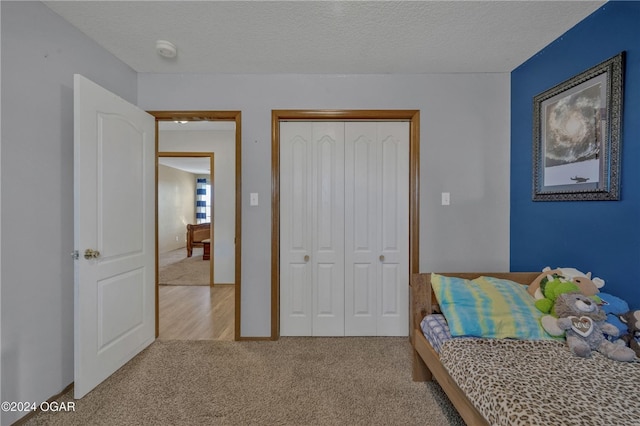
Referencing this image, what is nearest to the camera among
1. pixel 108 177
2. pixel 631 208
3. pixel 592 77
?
pixel 631 208

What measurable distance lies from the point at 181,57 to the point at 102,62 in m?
0.58

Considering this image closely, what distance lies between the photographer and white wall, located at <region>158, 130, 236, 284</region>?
446 centimetres

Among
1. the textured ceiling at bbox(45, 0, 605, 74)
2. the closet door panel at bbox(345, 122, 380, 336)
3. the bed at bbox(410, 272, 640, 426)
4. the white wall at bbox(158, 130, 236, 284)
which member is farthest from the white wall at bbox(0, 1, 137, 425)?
the white wall at bbox(158, 130, 236, 284)

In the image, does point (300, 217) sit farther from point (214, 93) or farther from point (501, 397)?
point (501, 397)

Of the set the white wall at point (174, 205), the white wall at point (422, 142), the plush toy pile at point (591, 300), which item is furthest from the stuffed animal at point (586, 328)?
the white wall at point (174, 205)

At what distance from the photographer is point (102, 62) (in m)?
2.17

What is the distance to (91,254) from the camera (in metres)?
1.84

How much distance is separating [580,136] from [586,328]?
119 cm

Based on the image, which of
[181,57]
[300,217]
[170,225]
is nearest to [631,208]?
[300,217]

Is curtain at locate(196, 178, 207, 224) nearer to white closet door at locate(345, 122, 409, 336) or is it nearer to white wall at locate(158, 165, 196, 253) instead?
white wall at locate(158, 165, 196, 253)

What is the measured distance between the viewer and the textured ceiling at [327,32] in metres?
1.72

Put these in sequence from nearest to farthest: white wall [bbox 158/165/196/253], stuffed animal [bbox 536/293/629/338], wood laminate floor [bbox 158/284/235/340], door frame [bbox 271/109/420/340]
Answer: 1. stuffed animal [bbox 536/293/629/338]
2. door frame [bbox 271/109/420/340]
3. wood laminate floor [bbox 158/284/235/340]
4. white wall [bbox 158/165/196/253]

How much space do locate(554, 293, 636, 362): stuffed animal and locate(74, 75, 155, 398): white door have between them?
283 centimetres

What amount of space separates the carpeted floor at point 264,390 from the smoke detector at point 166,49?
2.39 meters
